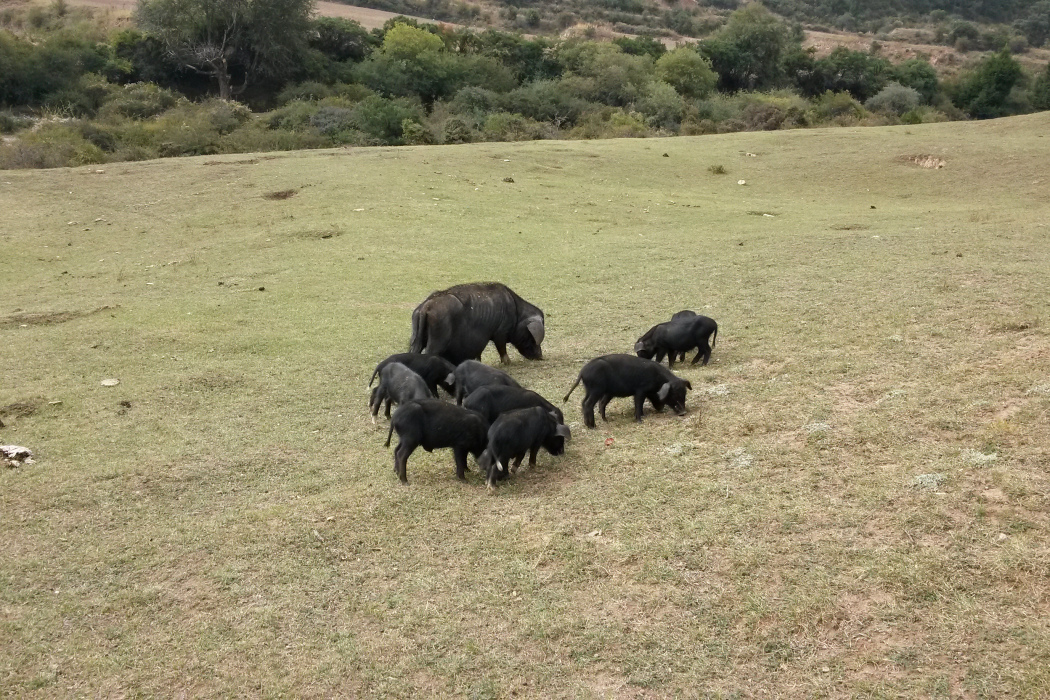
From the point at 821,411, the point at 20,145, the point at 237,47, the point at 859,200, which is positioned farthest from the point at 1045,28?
the point at 821,411

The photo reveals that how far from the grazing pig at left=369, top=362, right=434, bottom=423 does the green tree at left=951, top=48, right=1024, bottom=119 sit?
47075 millimetres

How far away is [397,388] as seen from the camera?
25.4ft

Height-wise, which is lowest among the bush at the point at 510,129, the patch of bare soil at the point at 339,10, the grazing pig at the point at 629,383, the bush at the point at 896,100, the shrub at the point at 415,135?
the grazing pig at the point at 629,383

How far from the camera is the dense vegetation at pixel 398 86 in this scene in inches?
1233

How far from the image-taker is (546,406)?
22.4ft

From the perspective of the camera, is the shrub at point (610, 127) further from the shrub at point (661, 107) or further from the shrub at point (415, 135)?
the shrub at point (415, 135)

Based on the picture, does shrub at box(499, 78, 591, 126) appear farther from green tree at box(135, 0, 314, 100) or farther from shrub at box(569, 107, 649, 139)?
green tree at box(135, 0, 314, 100)

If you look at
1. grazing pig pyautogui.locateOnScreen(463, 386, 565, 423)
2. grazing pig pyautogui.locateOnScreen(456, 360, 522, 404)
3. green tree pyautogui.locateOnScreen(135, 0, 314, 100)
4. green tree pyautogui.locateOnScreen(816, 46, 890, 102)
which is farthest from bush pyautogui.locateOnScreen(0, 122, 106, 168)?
green tree pyautogui.locateOnScreen(816, 46, 890, 102)

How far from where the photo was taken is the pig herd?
252 inches

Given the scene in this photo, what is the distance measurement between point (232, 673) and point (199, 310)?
8564 mm

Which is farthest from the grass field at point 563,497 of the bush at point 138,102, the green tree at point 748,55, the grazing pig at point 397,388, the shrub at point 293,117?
the green tree at point 748,55

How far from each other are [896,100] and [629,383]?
42381mm

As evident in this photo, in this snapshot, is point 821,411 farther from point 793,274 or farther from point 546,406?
point 793,274

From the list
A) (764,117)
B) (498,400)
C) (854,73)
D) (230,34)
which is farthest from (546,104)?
(498,400)
